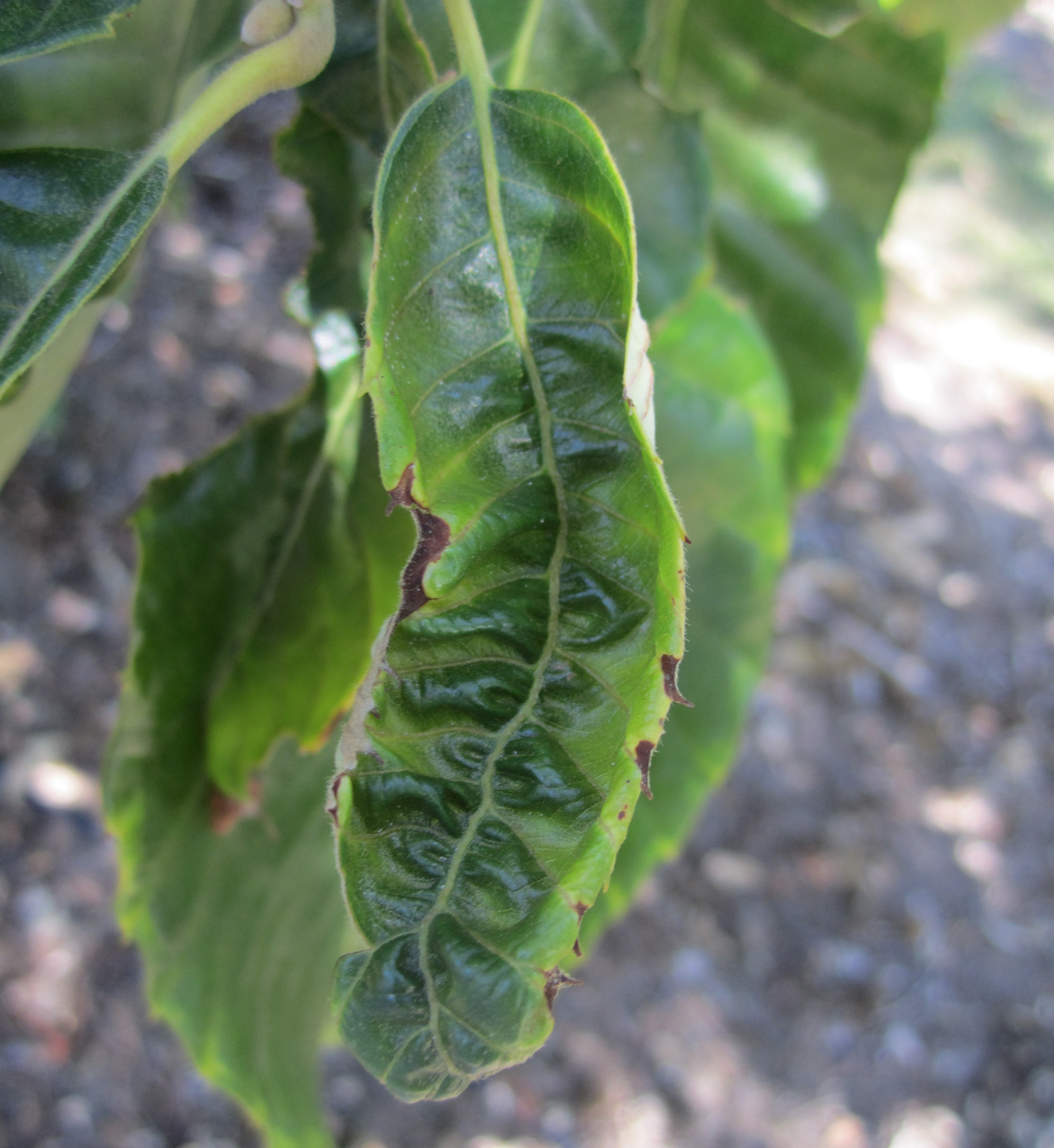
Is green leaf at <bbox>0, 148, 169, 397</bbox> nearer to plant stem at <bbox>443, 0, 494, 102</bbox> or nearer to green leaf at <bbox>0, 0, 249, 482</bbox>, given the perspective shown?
green leaf at <bbox>0, 0, 249, 482</bbox>

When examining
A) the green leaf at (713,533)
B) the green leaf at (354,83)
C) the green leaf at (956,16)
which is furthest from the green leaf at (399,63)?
the green leaf at (956,16)

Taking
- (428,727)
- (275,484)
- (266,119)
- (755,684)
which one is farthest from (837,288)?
(266,119)

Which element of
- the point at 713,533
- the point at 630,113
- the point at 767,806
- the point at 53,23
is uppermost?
the point at 53,23

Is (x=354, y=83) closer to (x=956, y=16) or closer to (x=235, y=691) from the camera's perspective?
(x=235, y=691)

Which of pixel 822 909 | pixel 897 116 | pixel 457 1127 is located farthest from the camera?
pixel 822 909

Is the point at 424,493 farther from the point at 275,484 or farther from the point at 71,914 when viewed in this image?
the point at 71,914

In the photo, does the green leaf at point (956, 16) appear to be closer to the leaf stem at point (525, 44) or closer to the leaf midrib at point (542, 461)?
the leaf stem at point (525, 44)

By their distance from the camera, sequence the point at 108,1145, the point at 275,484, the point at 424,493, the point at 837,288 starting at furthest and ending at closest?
1. the point at 108,1145
2. the point at 837,288
3. the point at 275,484
4. the point at 424,493

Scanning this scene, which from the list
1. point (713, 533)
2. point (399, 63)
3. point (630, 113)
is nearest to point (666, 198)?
point (630, 113)
